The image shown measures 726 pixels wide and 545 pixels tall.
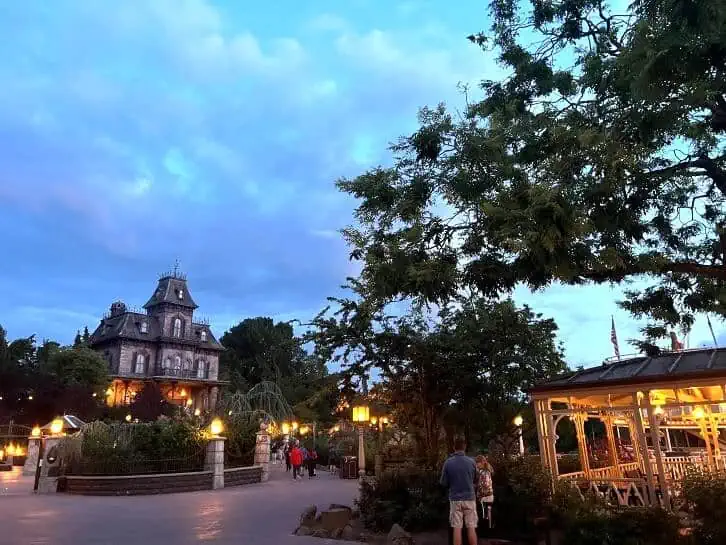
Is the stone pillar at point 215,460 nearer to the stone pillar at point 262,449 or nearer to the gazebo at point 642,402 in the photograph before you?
the stone pillar at point 262,449

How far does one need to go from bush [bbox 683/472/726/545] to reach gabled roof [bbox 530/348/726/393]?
5.51 ft

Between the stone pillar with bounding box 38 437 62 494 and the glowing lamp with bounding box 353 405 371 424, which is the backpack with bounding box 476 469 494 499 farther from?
the stone pillar with bounding box 38 437 62 494

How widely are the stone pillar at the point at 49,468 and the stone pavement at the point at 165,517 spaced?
495mm

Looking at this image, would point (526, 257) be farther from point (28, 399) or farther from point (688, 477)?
point (28, 399)

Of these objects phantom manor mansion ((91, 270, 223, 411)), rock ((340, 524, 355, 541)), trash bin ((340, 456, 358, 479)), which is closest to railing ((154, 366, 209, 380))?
phantom manor mansion ((91, 270, 223, 411))

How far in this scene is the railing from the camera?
53688 millimetres

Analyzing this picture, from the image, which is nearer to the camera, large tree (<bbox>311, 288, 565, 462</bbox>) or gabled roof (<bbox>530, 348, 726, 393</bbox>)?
gabled roof (<bbox>530, 348, 726, 393</bbox>)

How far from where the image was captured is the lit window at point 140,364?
53.0m

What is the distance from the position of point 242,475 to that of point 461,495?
15.1 m

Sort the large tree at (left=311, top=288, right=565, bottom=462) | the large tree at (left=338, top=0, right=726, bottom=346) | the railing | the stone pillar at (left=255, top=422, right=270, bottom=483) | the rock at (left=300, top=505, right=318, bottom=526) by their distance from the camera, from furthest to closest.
A: the railing < the stone pillar at (left=255, top=422, right=270, bottom=483) < the large tree at (left=311, top=288, right=565, bottom=462) < the rock at (left=300, top=505, right=318, bottom=526) < the large tree at (left=338, top=0, right=726, bottom=346)

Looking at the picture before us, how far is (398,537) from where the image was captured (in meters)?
8.87

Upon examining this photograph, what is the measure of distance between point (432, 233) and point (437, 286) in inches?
50.1

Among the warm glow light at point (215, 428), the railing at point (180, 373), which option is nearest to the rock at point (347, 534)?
the warm glow light at point (215, 428)

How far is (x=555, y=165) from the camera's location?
767cm
